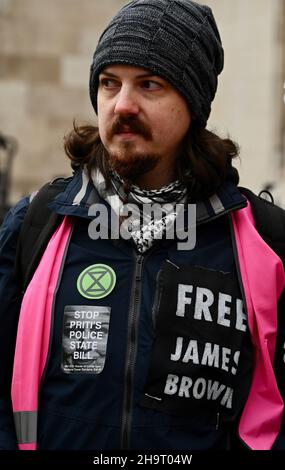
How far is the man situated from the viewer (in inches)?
114

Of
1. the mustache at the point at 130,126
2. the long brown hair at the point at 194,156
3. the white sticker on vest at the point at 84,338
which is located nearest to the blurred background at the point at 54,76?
the long brown hair at the point at 194,156

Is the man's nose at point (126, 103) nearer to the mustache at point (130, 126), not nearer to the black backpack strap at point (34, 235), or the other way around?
the mustache at point (130, 126)

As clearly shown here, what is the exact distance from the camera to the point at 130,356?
9.47ft

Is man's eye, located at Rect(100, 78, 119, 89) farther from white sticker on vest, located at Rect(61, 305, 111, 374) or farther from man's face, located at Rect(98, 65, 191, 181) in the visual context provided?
white sticker on vest, located at Rect(61, 305, 111, 374)

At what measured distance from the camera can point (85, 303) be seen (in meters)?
2.94

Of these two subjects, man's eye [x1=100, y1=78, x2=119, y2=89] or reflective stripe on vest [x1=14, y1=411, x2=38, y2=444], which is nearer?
reflective stripe on vest [x1=14, y1=411, x2=38, y2=444]

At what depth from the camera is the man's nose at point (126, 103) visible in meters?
2.93

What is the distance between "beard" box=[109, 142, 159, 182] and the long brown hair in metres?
0.09

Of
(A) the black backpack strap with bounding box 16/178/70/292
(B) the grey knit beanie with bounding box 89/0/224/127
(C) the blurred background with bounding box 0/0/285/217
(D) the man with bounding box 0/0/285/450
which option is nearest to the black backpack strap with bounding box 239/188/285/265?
(D) the man with bounding box 0/0/285/450

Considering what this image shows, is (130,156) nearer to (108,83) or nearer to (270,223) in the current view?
(108,83)

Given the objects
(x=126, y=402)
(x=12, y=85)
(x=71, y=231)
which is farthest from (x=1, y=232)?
(x=12, y=85)

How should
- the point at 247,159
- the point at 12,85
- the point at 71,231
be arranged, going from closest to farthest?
the point at 71,231 → the point at 247,159 → the point at 12,85

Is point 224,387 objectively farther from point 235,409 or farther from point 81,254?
point 81,254
